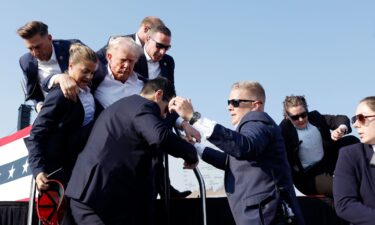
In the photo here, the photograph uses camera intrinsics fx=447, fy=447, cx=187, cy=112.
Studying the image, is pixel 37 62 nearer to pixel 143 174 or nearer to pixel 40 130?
pixel 40 130

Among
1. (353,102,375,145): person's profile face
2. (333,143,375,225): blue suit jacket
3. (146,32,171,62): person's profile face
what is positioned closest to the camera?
(333,143,375,225): blue suit jacket

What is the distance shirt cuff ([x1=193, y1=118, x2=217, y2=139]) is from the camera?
2805 millimetres

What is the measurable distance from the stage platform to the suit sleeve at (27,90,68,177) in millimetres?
523

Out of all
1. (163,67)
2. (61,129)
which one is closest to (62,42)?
(163,67)

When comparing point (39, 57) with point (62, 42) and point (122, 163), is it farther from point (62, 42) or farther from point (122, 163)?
point (122, 163)

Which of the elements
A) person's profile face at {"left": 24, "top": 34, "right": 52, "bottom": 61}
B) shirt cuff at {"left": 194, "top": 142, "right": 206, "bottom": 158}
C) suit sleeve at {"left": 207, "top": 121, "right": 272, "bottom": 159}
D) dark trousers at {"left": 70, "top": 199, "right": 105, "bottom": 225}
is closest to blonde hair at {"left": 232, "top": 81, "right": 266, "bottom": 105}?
suit sleeve at {"left": 207, "top": 121, "right": 272, "bottom": 159}

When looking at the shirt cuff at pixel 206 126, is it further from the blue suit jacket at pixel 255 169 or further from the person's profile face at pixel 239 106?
the person's profile face at pixel 239 106

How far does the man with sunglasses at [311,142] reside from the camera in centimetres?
474

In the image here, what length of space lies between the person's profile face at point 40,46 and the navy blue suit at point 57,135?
70cm

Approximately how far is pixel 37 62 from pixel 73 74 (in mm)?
750

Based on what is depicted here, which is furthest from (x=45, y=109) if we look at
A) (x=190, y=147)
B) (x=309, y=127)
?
(x=309, y=127)

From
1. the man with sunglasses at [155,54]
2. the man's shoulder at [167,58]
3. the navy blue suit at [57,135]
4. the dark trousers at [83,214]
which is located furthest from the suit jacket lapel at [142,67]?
the dark trousers at [83,214]

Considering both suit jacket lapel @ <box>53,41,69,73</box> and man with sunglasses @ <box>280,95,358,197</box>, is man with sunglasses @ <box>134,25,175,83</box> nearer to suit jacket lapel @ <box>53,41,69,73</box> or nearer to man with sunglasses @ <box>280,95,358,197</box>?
suit jacket lapel @ <box>53,41,69,73</box>

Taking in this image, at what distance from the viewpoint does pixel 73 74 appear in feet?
10.6
